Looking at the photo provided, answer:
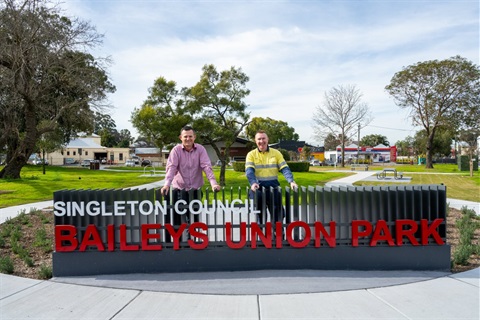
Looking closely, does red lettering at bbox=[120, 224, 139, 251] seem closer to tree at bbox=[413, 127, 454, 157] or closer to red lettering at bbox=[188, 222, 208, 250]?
red lettering at bbox=[188, 222, 208, 250]

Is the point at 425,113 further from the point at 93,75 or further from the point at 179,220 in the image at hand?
the point at 179,220

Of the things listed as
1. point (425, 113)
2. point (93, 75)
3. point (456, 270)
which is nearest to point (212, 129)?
point (93, 75)

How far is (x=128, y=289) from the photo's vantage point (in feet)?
15.7

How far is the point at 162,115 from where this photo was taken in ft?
59.1

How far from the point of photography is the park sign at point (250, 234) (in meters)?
5.44

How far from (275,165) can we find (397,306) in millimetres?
2588

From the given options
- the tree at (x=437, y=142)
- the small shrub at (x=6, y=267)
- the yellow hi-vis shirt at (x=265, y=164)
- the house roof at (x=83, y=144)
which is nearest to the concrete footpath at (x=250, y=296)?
the small shrub at (x=6, y=267)

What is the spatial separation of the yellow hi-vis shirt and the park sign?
1.69 ft

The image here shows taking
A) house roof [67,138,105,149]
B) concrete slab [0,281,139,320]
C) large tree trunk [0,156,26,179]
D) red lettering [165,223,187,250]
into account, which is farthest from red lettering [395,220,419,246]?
house roof [67,138,105,149]

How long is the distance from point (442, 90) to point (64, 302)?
48390 millimetres

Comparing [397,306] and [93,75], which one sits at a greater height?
[93,75]

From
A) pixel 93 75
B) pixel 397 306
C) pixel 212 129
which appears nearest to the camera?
pixel 397 306

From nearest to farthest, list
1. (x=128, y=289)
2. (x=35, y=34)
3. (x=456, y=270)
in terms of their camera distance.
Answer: (x=128, y=289) → (x=456, y=270) → (x=35, y=34)

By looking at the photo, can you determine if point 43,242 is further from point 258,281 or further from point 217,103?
point 217,103
